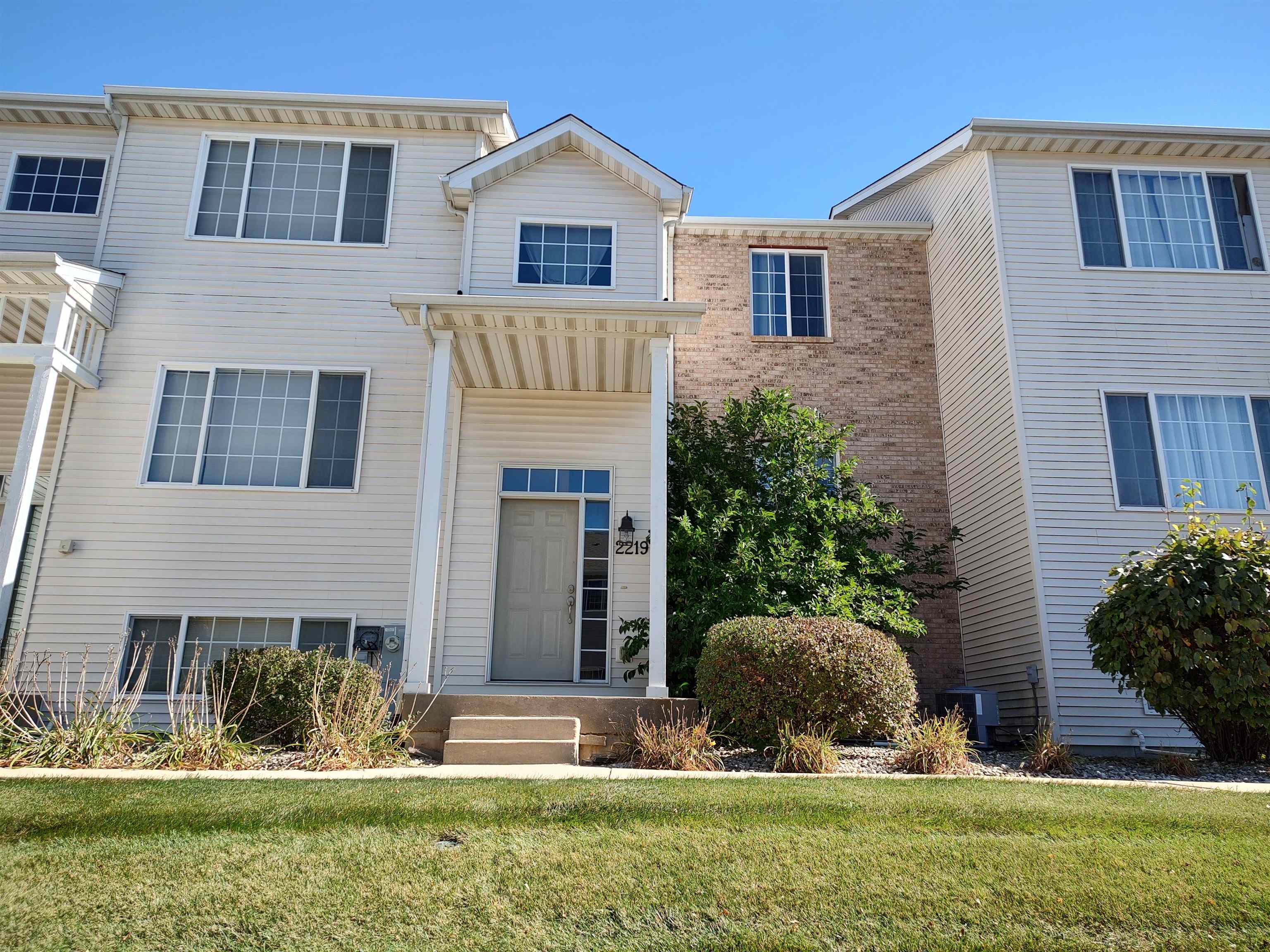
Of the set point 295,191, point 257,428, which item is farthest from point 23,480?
point 295,191

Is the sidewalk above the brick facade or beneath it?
beneath

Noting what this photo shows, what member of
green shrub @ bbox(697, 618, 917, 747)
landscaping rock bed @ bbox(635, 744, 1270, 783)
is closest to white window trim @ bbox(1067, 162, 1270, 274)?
landscaping rock bed @ bbox(635, 744, 1270, 783)

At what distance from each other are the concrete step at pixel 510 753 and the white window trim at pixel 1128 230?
8.83 meters

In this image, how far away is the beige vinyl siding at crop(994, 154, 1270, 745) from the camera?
10242 mm

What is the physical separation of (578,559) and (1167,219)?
28.5ft

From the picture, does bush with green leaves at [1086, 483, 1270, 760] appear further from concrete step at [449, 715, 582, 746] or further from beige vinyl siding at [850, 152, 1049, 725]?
concrete step at [449, 715, 582, 746]

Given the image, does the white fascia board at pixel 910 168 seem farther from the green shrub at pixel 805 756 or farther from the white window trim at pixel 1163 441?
the green shrub at pixel 805 756

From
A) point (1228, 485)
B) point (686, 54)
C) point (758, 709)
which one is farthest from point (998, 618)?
point (686, 54)

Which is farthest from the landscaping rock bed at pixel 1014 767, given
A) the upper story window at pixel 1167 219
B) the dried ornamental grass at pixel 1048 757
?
the upper story window at pixel 1167 219

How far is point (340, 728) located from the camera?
721 cm

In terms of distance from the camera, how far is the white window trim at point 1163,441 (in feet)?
34.9

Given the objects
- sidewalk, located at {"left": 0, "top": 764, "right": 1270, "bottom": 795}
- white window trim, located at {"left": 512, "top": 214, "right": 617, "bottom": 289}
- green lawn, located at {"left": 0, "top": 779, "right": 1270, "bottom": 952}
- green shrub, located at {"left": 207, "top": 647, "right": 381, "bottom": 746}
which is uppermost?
white window trim, located at {"left": 512, "top": 214, "right": 617, "bottom": 289}

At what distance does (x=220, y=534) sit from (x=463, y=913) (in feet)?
22.7

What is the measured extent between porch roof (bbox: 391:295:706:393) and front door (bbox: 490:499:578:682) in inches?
63.5
